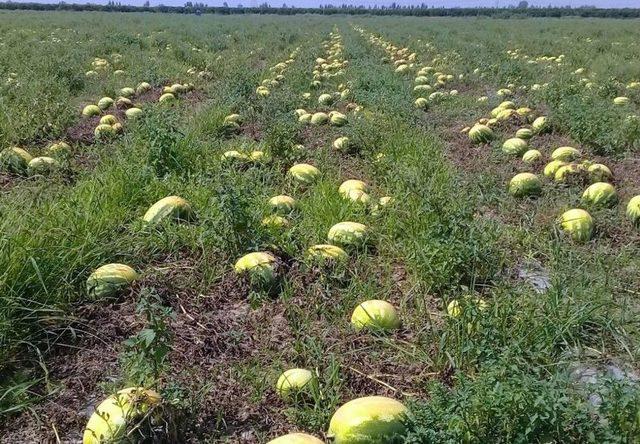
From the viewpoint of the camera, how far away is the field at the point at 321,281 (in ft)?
7.86

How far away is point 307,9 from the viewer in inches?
3049

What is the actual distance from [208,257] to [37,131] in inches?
145

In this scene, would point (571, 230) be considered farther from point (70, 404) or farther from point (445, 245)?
point (70, 404)

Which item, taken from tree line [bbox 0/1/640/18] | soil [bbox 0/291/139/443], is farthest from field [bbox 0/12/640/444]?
tree line [bbox 0/1/640/18]

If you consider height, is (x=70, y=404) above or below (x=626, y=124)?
below

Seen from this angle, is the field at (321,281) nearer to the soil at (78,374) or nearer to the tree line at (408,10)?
the soil at (78,374)

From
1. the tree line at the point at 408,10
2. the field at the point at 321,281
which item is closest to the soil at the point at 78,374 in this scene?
the field at the point at 321,281

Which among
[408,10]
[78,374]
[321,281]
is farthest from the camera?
[408,10]

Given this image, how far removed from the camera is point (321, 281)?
3496 millimetres

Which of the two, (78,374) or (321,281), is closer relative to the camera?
(78,374)

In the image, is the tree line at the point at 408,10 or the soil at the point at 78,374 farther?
the tree line at the point at 408,10

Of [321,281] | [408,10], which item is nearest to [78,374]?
[321,281]

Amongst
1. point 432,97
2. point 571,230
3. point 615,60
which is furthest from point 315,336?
point 615,60

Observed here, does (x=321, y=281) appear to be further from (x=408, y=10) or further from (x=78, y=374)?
(x=408, y=10)
